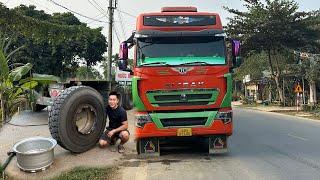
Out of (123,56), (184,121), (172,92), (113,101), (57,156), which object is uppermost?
(123,56)

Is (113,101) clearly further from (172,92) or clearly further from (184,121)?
(184,121)

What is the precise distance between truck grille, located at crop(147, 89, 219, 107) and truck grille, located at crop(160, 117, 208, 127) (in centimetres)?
34

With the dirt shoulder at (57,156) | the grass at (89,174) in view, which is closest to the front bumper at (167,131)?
the dirt shoulder at (57,156)

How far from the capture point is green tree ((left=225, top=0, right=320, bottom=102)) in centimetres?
3834

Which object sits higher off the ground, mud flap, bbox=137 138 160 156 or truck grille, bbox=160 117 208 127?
truck grille, bbox=160 117 208 127

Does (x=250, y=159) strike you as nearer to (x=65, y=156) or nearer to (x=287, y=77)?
(x=65, y=156)

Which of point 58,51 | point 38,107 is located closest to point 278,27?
point 58,51

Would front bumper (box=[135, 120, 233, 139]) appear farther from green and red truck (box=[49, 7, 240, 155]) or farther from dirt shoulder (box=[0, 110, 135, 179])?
dirt shoulder (box=[0, 110, 135, 179])

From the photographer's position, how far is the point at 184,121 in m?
9.95

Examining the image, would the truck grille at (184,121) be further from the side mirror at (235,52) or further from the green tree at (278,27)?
the green tree at (278,27)

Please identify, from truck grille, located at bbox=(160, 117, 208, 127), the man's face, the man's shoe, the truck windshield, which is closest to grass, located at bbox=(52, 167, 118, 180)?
the man's shoe

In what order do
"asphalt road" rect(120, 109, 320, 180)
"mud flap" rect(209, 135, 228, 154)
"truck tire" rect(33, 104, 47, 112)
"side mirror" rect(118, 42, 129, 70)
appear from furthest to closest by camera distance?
"truck tire" rect(33, 104, 47, 112), "side mirror" rect(118, 42, 129, 70), "mud flap" rect(209, 135, 228, 154), "asphalt road" rect(120, 109, 320, 180)

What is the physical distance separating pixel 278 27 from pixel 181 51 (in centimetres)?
3009

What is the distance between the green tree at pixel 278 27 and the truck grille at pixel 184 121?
30.0 m
